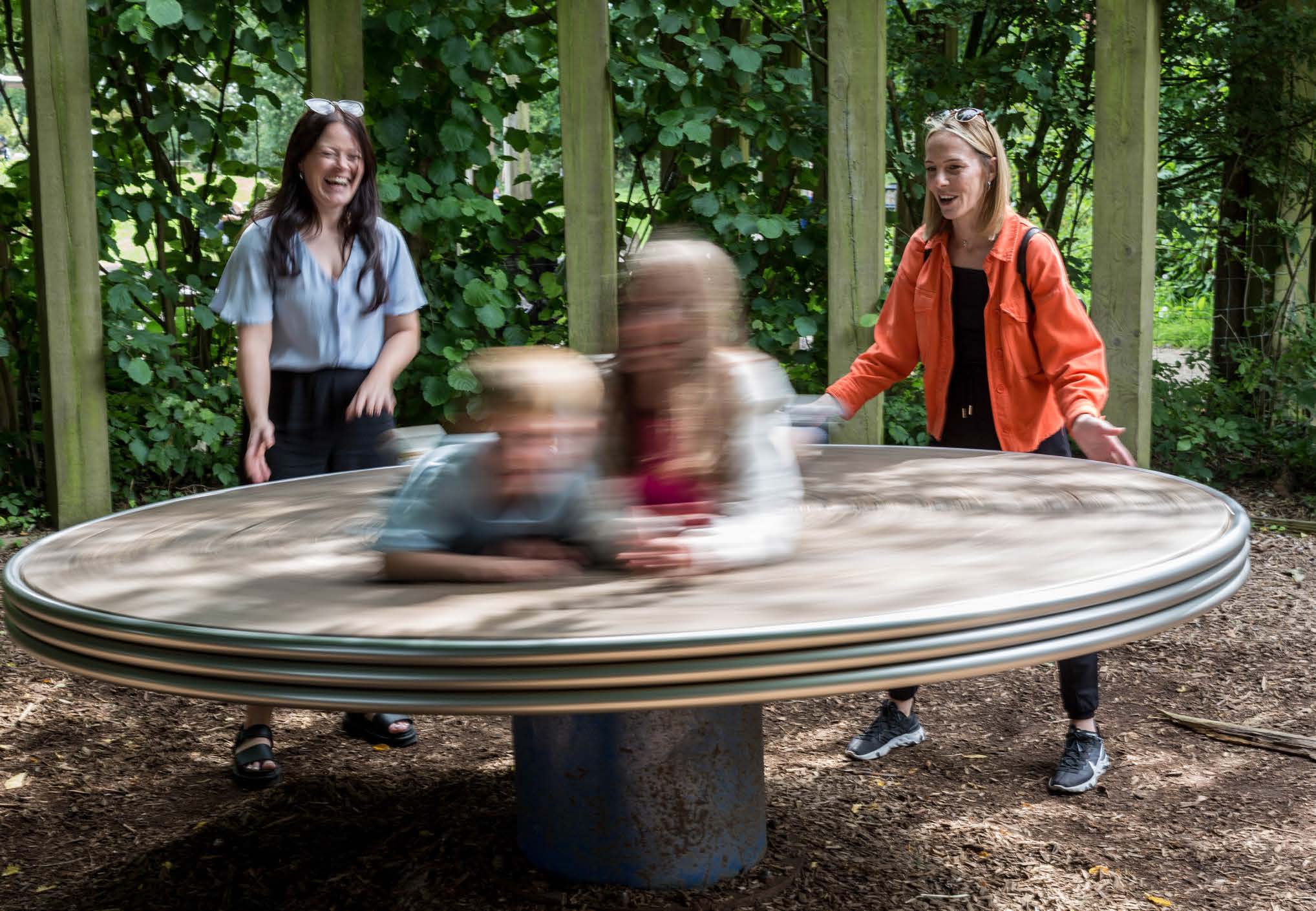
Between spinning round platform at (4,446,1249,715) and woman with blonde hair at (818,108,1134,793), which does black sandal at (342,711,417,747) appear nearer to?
woman with blonde hair at (818,108,1134,793)

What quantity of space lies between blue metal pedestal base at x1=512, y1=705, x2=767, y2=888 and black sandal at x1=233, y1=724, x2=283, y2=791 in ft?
3.20

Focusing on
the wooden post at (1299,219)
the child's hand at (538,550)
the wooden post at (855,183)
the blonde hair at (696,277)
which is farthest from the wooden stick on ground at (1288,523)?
the child's hand at (538,550)

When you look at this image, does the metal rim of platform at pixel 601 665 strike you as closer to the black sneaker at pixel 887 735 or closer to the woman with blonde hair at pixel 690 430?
the woman with blonde hair at pixel 690 430

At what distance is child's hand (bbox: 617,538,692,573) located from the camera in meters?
1.90

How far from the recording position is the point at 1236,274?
252 inches

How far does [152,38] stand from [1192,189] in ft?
14.7

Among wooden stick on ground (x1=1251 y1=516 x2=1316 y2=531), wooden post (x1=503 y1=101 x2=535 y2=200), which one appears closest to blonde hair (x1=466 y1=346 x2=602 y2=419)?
wooden stick on ground (x1=1251 y1=516 x2=1316 y2=531)

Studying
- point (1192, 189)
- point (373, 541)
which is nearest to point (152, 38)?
point (373, 541)

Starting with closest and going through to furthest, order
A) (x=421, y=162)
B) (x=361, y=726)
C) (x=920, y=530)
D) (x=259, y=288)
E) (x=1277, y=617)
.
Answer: (x=920, y=530)
(x=259, y=288)
(x=361, y=726)
(x=1277, y=617)
(x=421, y=162)

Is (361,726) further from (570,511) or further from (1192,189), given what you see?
(1192,189)

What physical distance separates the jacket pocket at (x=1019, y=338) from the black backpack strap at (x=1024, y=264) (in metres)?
0.01

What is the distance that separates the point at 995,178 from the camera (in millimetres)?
3146

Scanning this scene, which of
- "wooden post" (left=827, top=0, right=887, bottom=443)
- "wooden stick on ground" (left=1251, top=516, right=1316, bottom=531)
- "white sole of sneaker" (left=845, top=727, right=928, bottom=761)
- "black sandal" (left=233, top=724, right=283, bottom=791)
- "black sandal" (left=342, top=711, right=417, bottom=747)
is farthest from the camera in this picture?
"wooden stick on ground" (left=1251, top=516, right=1316, bottom=531)

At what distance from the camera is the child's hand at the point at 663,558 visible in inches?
74.9
